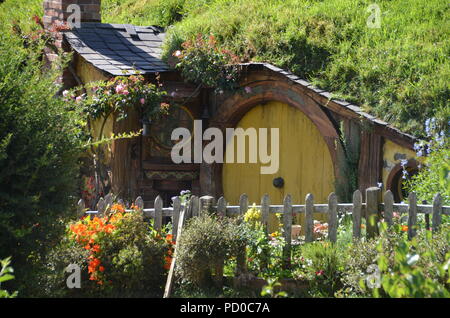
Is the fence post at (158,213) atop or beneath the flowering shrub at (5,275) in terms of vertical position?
atop

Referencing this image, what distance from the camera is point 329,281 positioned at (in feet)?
21.3

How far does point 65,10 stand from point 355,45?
13.6ft

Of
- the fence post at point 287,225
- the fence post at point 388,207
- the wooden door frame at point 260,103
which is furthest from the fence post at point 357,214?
Result: the wooden door frame at point 260,103

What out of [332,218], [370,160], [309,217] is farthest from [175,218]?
[370,160]

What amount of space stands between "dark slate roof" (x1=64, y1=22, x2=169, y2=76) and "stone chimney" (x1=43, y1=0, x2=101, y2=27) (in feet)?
0.61

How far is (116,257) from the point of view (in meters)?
6.46

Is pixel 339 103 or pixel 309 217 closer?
pixel 309 217

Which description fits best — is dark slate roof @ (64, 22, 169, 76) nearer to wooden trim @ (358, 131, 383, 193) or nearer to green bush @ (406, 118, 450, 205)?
wooden trim @ (358, 131, 383, 193)

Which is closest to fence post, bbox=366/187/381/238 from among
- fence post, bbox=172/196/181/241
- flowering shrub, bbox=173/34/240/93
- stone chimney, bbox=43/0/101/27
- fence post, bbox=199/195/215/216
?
fence post, bbox=199/195/215/216

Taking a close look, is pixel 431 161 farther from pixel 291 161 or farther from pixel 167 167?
pixel 167 167

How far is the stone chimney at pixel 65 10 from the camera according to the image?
34.3 ft

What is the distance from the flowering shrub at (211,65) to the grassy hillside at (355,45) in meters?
0.27

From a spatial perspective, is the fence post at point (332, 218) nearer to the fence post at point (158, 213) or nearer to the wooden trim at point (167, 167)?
the fence post at point (158, 213)

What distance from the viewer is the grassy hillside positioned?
8.34 metres
